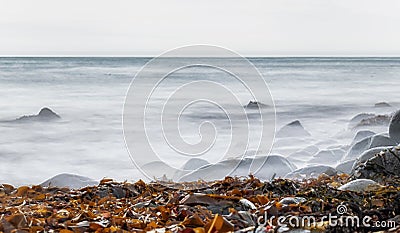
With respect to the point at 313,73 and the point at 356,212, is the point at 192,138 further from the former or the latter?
the point at 313,73

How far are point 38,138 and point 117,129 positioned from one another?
125 centimetres

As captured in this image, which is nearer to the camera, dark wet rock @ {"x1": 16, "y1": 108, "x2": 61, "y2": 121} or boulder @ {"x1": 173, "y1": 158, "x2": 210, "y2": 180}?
boulder @ {"x1": 173, "y1": 158, "x2": 210, "y2": 180}

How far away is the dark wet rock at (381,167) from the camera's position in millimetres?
2821

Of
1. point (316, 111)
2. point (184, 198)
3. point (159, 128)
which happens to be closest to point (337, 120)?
point (316, 111)

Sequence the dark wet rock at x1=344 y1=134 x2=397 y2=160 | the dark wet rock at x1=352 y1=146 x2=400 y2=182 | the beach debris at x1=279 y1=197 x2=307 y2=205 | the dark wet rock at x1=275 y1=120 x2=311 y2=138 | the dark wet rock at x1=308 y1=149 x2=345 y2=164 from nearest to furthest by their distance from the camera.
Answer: the beach debris at x1=279 y1=197 x2=307 y2=205, the dark wet rock at x1=352 y1=146 x2=400 y2=182, the dark wet rock at x1=344 y1=134 x2=397 y2=160, the dark wet rock at x1=308 y1=149 x2=345 y2=164, the dark wet rock at x1=275 y1=120 x2=311 y2=138

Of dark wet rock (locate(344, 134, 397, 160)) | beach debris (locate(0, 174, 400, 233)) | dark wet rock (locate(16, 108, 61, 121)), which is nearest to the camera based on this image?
beach debris (locate(0, 174, 400, 233))

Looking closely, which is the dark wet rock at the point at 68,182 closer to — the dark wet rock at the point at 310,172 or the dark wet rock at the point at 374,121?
the dark wet rock at the point at 310,172

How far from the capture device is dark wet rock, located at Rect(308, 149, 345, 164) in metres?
6.11

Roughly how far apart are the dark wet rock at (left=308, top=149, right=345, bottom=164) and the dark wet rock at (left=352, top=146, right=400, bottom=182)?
3.07m

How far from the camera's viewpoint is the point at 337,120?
11.1 metres

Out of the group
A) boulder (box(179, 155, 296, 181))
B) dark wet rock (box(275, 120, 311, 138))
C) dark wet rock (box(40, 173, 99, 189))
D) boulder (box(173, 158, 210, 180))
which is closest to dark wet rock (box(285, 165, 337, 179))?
boulder (box(179, 155, 296, 181))

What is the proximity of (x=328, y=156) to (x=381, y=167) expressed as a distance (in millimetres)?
3613

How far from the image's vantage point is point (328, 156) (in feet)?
20.9

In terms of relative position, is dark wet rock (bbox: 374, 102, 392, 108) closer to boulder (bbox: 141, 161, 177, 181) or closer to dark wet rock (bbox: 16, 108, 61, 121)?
dark wet rock (bbox: 16, 108, 61, 121)
